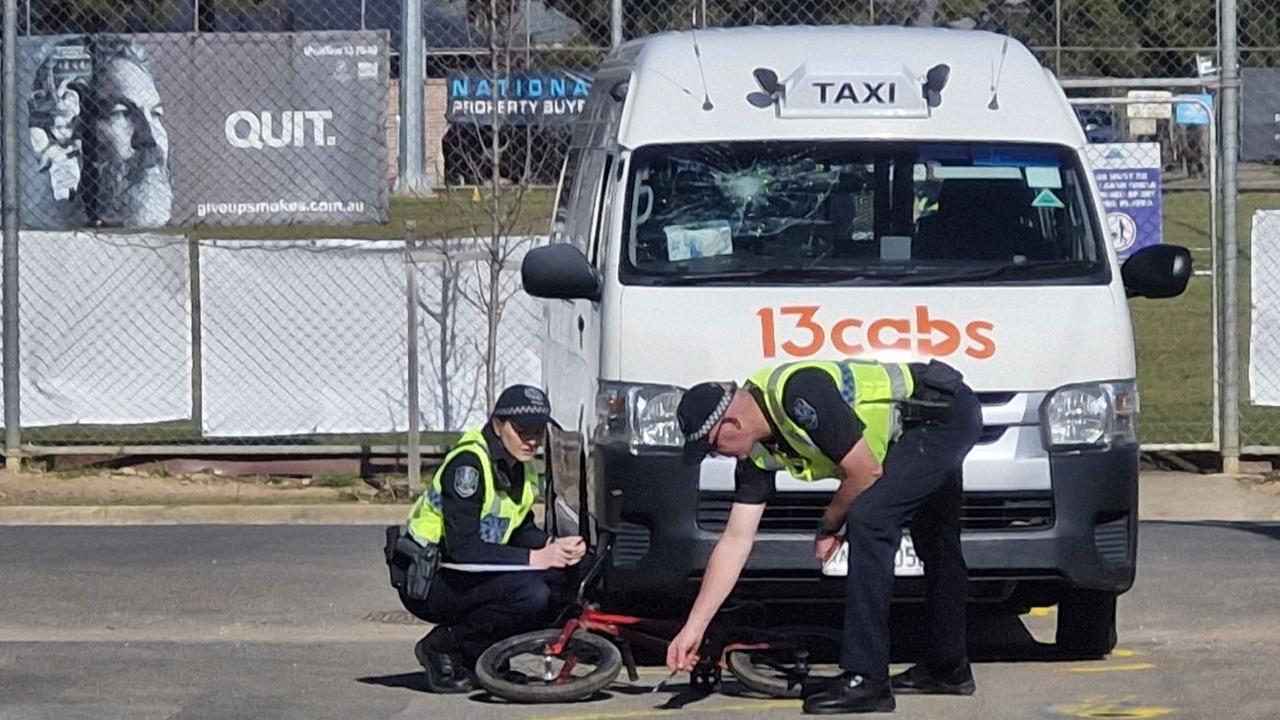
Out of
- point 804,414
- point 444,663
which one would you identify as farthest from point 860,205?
point 444,663

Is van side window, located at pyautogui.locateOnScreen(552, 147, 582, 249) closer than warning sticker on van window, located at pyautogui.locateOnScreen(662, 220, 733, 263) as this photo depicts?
No

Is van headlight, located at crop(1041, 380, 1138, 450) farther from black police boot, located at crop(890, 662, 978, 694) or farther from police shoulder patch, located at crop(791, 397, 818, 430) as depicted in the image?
police shoulder patch, located at crop(791, 397, 818, 430)

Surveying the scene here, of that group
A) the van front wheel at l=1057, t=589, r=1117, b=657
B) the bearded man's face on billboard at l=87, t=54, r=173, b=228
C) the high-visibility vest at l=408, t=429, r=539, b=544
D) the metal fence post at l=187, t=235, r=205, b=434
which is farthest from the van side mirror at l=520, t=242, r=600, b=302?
the bearded man's face on billboard at l=87, t=54, r=173, b=228

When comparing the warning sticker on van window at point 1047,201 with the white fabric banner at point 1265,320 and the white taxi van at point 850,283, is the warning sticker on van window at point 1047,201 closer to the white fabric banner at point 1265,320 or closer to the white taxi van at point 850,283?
the white taxi van at point 850,283

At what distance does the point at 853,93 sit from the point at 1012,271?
98cm

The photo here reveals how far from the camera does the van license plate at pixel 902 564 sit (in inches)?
295

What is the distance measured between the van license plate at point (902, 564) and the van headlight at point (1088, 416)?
594 mm

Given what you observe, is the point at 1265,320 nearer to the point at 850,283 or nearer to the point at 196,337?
the point at 850,283

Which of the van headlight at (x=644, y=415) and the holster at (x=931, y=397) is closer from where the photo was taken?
the holster at (x=931, y=397)

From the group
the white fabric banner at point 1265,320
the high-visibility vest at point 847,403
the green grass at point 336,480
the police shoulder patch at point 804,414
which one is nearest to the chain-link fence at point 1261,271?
the white fabric banner at point 1265,320

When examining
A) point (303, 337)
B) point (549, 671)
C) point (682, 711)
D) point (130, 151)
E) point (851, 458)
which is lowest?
point (682, 711)

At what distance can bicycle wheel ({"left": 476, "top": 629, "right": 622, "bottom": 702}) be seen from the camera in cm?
739

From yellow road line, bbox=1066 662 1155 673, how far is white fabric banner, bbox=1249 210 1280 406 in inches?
212

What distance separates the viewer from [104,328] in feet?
43.3
